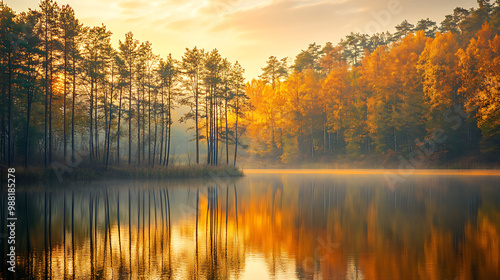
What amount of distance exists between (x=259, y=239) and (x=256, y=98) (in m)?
93.6

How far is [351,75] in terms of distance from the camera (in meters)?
93.8

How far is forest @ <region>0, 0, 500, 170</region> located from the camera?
46.9 metres

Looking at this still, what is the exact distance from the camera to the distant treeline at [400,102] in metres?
67.1

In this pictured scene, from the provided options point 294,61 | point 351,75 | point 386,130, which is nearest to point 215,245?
point 386,130

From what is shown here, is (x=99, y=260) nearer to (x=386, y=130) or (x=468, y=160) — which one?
(x=468, y=160)

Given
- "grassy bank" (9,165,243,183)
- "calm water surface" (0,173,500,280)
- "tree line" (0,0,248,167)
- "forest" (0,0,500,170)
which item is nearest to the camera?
"calm water surface" (0,173,500,280)

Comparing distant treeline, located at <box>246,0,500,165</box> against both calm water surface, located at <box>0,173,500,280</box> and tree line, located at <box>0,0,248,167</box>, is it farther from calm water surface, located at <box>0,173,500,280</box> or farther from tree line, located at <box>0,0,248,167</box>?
calm water surface, located at <box>0,173,500,280</box>

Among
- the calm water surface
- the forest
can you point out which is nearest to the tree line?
the forest

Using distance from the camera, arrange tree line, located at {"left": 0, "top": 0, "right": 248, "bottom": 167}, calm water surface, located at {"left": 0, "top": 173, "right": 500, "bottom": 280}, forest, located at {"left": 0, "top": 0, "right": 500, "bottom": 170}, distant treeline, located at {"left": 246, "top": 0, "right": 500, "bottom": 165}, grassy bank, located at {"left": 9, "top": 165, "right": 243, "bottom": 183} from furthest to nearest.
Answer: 1. distant treeline, located at {"left": 246, "top": 0, "right": 500, "bottom": 165}
2. forest, located at {"left": 0, "top": 0, "right": 500, "bottom": 170}
3. tree line, located at {"left": 0, "top": 0, "right": 248, "bottom": 167}
4. grassy bank, located at {"left": 9, "top": 165, "right": 243, "bottom": 183}
5. calm water surface, located at {"left": 0, "top": 173, "right": 500, "bottom": 280}

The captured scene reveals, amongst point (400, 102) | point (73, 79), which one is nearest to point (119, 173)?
point (73, 79)

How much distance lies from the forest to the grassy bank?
244cm

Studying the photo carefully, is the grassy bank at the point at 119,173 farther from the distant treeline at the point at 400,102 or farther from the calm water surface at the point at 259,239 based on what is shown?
the distant treeline at the point at 400,102

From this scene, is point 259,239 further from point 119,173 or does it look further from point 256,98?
point 256,98

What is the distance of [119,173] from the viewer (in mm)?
50500
